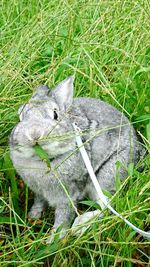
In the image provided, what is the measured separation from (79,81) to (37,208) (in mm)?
1041

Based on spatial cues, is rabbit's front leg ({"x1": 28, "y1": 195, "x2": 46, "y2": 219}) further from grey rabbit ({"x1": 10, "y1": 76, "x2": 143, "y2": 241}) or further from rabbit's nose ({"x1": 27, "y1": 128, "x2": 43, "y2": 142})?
rabbit's nose ({"x1": 27, "y1": 128, "x2": 43, "y2": 142})

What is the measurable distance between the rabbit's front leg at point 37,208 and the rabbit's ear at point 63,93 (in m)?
0.57

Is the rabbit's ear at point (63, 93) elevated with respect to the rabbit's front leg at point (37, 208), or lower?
elevated

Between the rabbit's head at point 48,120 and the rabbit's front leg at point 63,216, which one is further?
the rabbit's front leg at point 63,216

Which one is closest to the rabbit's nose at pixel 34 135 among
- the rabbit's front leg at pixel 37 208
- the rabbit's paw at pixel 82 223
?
the rabbit's paw at pixel 82 223

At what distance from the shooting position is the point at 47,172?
373 cm

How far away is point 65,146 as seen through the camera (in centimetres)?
372

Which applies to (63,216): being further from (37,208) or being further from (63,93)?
(63,93)

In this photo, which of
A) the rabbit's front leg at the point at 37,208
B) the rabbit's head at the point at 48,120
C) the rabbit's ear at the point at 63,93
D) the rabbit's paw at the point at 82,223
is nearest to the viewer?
the rabbit's paw at the point at 82,223

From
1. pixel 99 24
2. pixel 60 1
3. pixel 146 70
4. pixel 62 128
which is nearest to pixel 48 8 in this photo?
pixel 60 1

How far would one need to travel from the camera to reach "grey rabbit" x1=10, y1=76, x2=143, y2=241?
143 inches

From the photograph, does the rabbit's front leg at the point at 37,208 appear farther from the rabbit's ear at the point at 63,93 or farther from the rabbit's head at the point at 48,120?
the rabbit's ear at the point at 63,93

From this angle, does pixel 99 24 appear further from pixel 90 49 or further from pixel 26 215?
pixel 26 215

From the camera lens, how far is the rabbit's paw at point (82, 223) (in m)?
3.44
